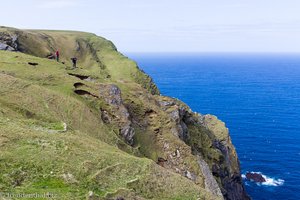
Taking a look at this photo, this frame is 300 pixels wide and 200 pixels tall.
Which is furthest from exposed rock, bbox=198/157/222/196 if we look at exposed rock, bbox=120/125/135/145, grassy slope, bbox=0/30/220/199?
grassy slope, bbox=0/30/220/199

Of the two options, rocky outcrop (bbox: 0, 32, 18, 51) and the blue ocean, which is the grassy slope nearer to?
rocky outcrop (bbox: 0, 32, 18, 51)

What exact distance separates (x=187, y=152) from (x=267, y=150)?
6557 cm

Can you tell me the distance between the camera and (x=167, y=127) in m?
50.4

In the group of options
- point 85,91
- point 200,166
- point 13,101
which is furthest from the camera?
point 85,91

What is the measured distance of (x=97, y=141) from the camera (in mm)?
33219

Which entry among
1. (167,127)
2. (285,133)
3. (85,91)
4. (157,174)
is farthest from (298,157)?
(157,174)

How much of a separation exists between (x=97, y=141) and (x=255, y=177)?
63.9 meters

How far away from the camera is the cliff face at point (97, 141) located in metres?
23.8

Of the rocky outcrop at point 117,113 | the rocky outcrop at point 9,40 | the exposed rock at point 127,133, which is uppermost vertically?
the rocky outcrop at point 9,40

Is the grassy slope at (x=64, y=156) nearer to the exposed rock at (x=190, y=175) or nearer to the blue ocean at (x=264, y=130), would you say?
the exposed rock at (x=190, y=175)

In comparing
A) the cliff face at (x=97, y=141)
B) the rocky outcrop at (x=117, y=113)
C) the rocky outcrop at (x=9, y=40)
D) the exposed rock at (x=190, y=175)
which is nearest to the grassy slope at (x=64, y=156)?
the cliff face at (x=97, y=141)

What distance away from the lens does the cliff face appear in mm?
23766

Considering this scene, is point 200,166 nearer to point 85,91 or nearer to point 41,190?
point 85,91

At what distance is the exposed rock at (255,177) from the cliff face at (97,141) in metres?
16.6
